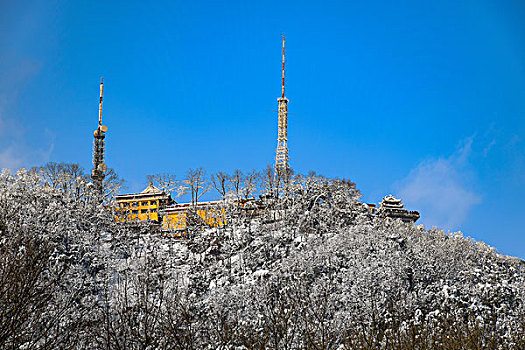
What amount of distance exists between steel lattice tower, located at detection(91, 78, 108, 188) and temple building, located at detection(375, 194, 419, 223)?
3105 cm

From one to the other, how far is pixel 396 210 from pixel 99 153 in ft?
115

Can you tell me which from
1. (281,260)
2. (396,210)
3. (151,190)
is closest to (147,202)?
(151,190)

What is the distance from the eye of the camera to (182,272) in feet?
169

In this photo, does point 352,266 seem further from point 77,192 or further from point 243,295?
point 77,192

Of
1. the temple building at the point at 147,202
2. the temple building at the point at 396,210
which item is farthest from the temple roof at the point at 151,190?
the temple building at the point at 396,210

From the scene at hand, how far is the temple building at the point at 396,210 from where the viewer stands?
70.1 meters

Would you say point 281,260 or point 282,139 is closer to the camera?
point 281,260

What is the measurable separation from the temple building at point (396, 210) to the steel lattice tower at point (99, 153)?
31.1 m

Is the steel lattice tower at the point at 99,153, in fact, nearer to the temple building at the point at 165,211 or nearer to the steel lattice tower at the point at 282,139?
the temple building at the point at 165,211

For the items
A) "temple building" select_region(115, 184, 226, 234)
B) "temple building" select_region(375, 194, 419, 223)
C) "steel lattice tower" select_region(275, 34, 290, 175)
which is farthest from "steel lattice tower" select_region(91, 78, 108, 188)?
"temple building" select_region(375, 194, 419, 223)

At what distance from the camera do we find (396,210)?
7094cm

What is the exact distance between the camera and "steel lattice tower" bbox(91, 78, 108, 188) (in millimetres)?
71125

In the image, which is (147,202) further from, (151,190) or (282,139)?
(282,139)

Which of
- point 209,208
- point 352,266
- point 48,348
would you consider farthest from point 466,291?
point 48,348
